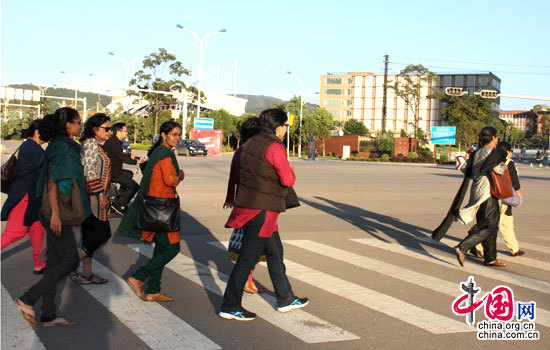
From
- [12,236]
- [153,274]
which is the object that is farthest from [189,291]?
[12,236]

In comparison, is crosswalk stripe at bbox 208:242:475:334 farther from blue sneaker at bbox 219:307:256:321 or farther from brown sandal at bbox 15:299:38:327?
brown sandal at bbox 15:299:38:327

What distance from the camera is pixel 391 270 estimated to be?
24.1 ft

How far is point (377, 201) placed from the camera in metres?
16.5

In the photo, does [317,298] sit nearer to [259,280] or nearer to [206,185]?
[259,280]

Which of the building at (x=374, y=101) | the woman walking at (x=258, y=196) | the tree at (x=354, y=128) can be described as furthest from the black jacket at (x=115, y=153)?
the building at (x=374, y=101)

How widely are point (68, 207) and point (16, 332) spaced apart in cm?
101

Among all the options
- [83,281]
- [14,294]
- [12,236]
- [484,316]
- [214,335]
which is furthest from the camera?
[12,236]

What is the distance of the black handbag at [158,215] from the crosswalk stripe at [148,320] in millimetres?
707

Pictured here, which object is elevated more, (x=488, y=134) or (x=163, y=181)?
(x=488, y=134)

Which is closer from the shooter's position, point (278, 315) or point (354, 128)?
point (278, 315)

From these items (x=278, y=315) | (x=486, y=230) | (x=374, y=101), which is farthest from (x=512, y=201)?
(x=374, y=101)

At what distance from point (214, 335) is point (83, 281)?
2.19 meters

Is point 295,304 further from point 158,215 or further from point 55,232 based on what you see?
point 55,232

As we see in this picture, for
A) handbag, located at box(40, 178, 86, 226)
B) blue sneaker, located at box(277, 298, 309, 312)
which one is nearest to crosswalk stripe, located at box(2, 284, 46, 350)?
handbag, located at box(40, 178, 86, 226)
